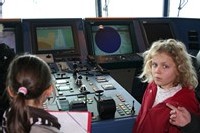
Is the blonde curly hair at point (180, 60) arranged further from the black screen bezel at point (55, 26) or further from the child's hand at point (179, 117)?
the black screen bezel at point (55, 26)

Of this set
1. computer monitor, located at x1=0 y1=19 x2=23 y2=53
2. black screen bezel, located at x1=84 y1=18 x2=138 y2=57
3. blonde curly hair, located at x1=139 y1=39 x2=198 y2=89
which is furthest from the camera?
black screen bezel, located at x1=84 y1=18 x2=138 y2=57

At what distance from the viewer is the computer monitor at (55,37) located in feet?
9.67

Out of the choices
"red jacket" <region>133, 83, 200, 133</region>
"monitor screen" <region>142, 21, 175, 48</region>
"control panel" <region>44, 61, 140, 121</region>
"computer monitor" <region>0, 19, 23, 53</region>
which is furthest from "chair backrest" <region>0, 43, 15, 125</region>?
"monitor screen" <region>142, 21, 175, 48</region>

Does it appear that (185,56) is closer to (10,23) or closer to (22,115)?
Answer: (22,115)

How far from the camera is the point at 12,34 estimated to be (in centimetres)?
289

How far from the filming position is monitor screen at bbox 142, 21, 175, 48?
3380 millimetres

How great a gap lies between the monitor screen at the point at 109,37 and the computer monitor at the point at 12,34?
0.70m

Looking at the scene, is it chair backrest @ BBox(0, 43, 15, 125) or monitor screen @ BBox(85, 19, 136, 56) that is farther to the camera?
monitor screen @ BBox(85, 19, 136, 56)

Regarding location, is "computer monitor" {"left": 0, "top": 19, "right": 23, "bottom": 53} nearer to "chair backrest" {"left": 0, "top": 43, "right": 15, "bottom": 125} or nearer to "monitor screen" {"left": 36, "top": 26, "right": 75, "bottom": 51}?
"monitor screen" {"left": 36, "top": 26, "right": 75, "bottom": 51}

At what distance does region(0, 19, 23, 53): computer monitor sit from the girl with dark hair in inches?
69.2

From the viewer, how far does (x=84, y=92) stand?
6.72 feet

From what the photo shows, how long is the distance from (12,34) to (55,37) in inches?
16.5

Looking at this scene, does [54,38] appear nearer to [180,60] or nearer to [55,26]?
[55,26]

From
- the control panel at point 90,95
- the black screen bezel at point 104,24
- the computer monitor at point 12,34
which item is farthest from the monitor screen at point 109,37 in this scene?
the computer monitor at point 12,34
